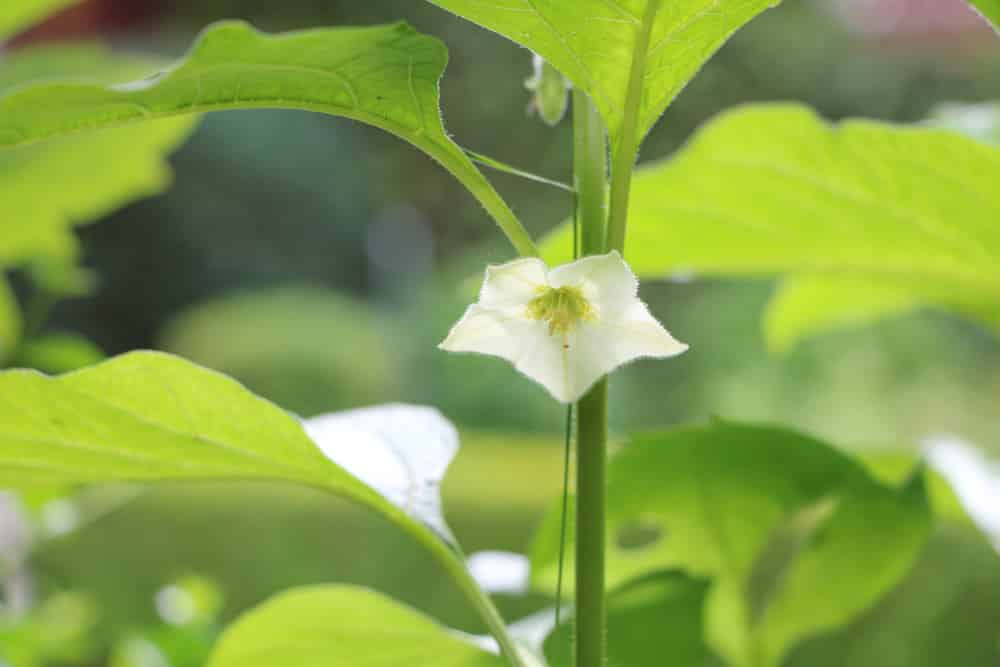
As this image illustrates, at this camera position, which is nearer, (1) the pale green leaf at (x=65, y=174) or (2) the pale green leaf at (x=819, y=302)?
(2) the pale green leaf at (x=819, y=302)

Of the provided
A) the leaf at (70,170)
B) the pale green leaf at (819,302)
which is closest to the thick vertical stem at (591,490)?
the pale green leaf at (819,302)

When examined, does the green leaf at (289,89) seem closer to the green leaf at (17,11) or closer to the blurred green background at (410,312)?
the blurred green background at (410,312)

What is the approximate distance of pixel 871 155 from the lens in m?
0.34

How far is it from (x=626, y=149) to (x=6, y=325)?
22.6 inches

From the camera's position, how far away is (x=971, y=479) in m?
0.38

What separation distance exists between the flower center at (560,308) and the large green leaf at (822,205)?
13 cm

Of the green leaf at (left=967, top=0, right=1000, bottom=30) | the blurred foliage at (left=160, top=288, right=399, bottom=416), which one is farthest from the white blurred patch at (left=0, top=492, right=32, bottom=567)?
the blurred foliage at (left=160, top=288, right=399, bottom=416)

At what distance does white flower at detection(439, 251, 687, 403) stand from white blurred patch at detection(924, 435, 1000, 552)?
17 cm

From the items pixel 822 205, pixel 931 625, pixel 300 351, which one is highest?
pixel 822 205

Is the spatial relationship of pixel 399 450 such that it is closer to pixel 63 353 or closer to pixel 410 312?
pixel 63 353

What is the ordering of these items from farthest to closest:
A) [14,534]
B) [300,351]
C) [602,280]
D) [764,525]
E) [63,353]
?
[300,351] < [63,353] < [14,534] < [764,525] < [602,280]

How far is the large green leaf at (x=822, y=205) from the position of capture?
0.34m

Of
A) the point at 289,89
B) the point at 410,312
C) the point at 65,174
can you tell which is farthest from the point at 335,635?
the point at 410,312

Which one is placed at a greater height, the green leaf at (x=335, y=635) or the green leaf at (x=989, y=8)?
the green leaf at (x=989, y=8)
